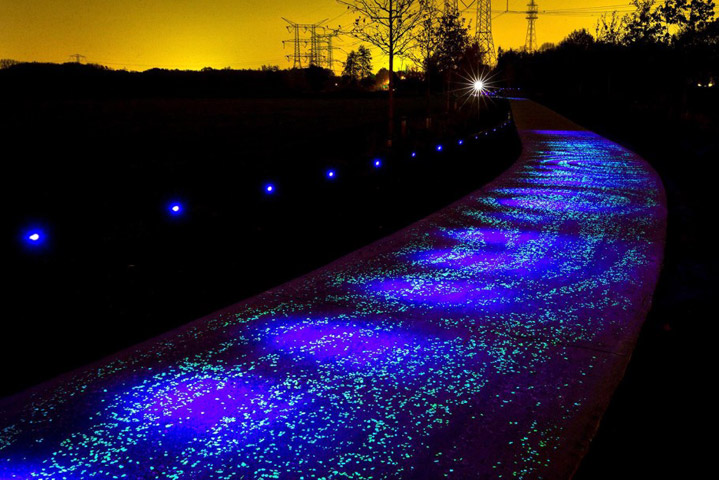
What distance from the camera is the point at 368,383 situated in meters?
3.76

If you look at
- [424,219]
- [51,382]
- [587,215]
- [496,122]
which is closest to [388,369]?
[51,382]

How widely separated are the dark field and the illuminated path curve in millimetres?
595

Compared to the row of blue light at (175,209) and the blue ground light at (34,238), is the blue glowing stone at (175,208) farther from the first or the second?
the blue ground light at (34,238)

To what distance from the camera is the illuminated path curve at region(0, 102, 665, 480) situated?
295 cm

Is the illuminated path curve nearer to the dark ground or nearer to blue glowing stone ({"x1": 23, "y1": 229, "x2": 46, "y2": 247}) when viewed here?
the dark ground

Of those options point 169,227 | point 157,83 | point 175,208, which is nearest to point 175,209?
point 175,208

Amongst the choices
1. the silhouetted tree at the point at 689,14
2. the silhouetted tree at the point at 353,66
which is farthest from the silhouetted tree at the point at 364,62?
the silhouetted tree at the point at 689,14

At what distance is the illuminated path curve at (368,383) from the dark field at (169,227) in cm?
60

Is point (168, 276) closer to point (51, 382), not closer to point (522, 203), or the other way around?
point (51, 382)

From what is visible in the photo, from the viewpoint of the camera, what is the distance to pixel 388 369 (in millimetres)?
3957

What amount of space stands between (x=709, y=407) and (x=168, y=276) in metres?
4.98

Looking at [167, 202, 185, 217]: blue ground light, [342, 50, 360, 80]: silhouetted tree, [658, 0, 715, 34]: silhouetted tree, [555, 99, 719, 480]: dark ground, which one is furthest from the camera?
[342, 50, 360, 80]: silhouetted tree

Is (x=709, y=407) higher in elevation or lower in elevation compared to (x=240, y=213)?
lower

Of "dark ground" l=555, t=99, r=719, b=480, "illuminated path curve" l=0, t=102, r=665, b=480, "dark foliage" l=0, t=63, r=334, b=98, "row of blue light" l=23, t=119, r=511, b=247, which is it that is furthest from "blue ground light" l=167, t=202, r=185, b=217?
"dark foliage" l=0, t=63, r=334, b=98
